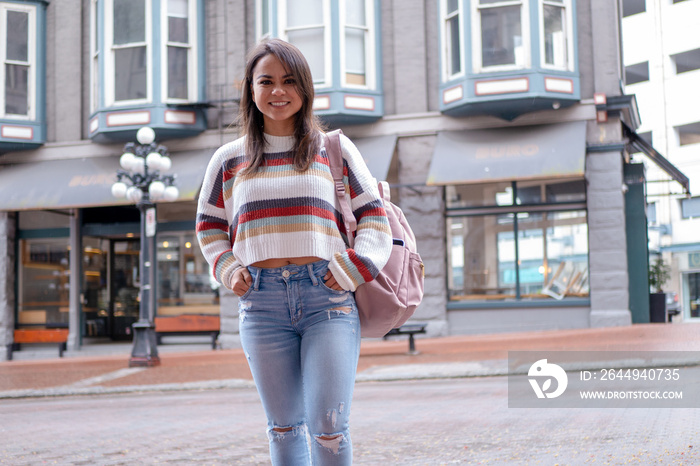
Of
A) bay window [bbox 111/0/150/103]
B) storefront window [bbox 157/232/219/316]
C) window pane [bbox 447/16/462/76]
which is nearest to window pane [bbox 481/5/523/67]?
window pane [bbox 447/16/462/76]

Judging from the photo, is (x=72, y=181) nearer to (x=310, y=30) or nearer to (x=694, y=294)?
(x=310, y=30)

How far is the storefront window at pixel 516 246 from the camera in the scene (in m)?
16.9

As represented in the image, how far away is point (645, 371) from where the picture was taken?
1002cm

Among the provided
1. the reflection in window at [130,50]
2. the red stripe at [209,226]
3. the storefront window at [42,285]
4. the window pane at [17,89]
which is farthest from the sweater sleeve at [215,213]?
the window pane at [17,89]

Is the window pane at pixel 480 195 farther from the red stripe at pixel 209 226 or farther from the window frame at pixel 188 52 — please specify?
the red stripe at pixel 209 226

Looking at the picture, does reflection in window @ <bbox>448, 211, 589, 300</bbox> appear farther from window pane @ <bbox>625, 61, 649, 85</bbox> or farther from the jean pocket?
window pane @ <bbox>625, 61, 649, 85</bbox>

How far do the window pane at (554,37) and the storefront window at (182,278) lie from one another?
877 cm

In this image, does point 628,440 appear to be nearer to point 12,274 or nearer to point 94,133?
point 94,133

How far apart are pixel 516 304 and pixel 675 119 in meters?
A: 26.8

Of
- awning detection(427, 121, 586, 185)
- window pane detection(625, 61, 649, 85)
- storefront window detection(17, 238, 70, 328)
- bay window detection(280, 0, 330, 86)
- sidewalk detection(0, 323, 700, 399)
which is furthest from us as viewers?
window pane detection(625, 61, 649, 85)

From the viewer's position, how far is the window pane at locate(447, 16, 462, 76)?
1725cm

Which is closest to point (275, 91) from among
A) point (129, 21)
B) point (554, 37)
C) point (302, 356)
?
point (302, 356)

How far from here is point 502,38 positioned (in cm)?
1666

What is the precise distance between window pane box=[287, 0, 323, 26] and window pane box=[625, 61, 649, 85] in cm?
2855
